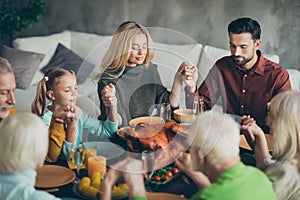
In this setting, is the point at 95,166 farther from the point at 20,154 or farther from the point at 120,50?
the point at 120,50

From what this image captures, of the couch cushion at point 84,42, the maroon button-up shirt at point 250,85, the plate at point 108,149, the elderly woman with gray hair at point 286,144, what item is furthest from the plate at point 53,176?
the couch cushion at point 84,42

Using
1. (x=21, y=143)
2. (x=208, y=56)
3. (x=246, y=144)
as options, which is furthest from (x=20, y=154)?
(x=208, y=56)

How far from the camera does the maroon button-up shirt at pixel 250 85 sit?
8.78ft

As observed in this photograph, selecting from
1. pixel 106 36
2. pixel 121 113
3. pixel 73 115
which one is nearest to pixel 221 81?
pixel 121 113

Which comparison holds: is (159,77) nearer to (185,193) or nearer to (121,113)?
(121,113)

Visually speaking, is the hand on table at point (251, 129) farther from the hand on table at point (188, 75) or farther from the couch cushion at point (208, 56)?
the couch cushion at point (208, 56)

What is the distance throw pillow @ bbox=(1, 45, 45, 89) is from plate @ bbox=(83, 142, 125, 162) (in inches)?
83.8

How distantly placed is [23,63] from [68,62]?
38 centimetres

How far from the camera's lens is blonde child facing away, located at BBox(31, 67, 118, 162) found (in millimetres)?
2061

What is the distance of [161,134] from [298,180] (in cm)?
57

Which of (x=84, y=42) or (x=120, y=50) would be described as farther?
(x=84, y=42)

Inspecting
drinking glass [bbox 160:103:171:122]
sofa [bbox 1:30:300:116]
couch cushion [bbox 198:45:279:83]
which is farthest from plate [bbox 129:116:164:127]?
couch cushion [bbox 198:45:279:83]

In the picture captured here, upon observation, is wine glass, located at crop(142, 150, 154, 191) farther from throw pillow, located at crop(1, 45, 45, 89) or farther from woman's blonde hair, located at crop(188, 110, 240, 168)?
throw pillow, located at crop(1, 45, 45, 89)

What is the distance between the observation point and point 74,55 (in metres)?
4.37
